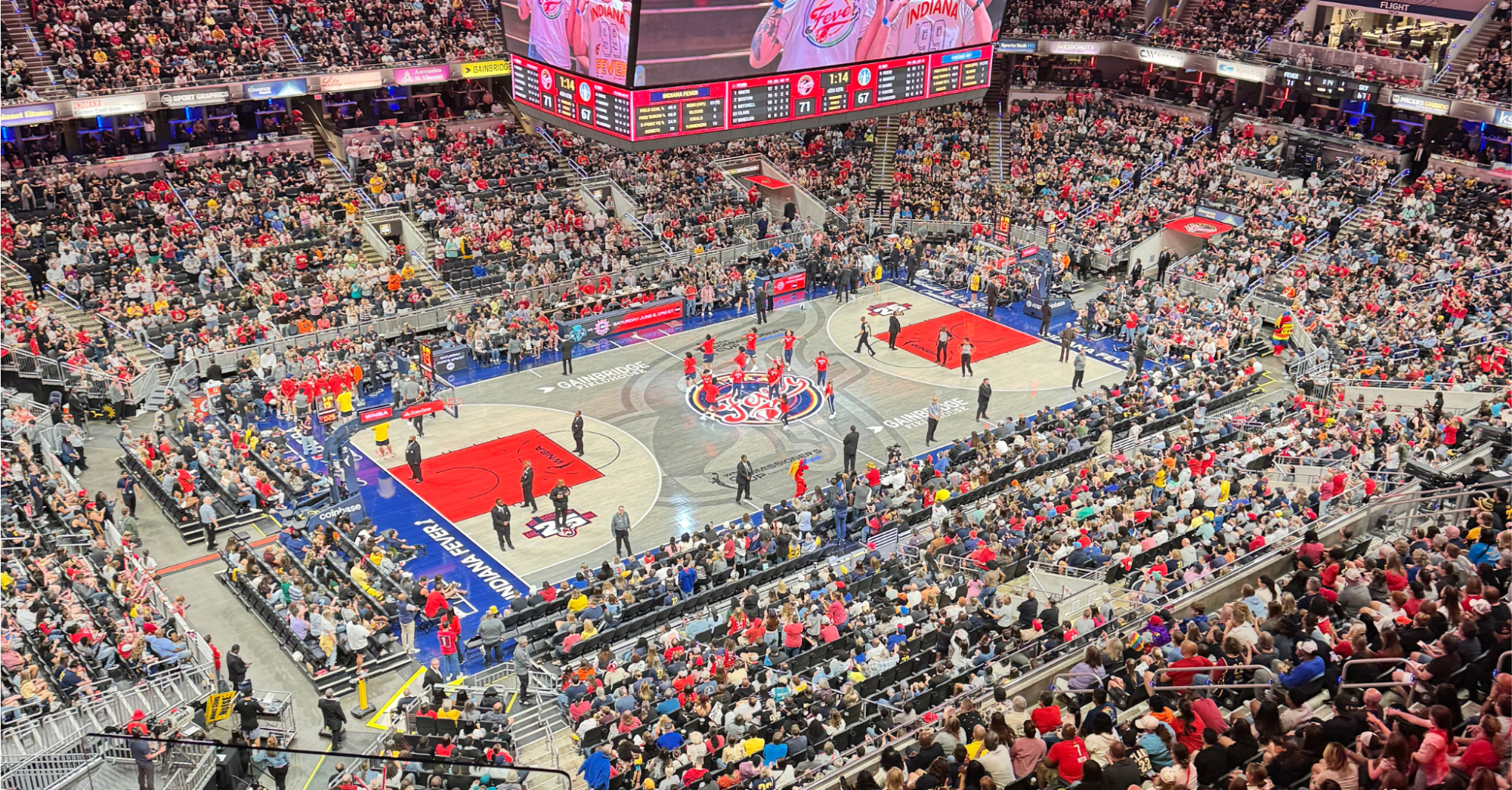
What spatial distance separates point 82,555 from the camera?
24.9m

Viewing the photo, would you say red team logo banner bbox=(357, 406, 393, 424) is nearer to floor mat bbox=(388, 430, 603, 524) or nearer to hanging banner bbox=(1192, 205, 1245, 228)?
floor mat bbox=(388, 430, 603, 524)

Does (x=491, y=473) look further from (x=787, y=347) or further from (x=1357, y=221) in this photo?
(x=1357, y=221)

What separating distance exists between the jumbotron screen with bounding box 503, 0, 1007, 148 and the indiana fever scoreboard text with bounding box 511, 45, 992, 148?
1.4 inches

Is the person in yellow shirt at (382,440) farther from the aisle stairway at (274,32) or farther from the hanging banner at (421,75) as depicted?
the hanging banner at (421,75)

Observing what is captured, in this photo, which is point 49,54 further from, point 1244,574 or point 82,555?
point 1244,574

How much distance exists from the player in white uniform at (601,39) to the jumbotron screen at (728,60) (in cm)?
4

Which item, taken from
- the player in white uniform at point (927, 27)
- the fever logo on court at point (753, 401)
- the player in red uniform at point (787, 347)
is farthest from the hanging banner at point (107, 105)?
the player in white uniform at point (927, 27)

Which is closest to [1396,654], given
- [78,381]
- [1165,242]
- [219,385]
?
[219,385]

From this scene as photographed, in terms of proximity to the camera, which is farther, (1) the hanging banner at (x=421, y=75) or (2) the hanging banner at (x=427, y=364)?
(1) the hanging banner at (x=421, y=75)

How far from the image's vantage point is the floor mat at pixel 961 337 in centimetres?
4019

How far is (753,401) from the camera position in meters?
36.7

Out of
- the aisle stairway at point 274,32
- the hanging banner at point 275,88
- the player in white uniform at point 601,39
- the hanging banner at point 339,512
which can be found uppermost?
the player in white uniform at point 601,39

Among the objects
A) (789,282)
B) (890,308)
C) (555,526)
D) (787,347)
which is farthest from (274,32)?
(555,526)

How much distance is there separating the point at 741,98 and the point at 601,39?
179 inches
